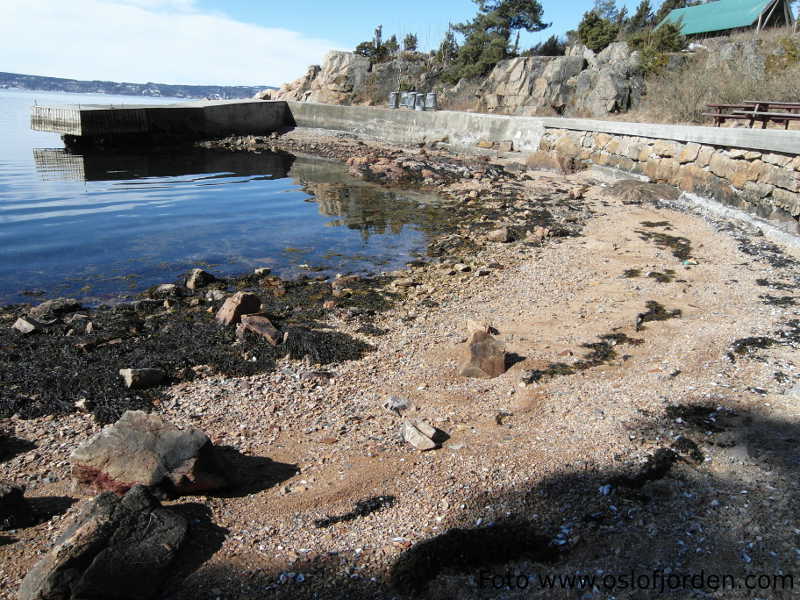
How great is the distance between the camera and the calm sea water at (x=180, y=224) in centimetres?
927

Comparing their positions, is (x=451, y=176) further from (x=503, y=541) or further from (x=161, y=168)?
(x=503, y=541)

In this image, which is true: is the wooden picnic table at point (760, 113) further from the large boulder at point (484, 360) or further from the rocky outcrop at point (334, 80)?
the rocky outcrop at point (334, 80)

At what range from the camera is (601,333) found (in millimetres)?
6215

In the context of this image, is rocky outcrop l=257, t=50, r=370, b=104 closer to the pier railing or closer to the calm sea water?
the pier railing

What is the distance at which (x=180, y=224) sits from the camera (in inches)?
498

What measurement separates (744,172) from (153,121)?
26.7m

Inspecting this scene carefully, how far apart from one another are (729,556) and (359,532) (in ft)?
6.40

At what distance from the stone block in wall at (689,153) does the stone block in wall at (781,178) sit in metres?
2.44

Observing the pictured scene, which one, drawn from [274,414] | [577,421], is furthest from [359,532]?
[577,421]

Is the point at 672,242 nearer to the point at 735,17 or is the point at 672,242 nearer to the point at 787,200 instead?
the point at 787,200

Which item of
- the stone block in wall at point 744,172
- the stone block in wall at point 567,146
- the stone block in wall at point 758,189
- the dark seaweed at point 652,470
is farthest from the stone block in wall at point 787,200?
the dark seaweed at point 652,470

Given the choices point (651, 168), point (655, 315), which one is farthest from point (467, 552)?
point (651, 168)

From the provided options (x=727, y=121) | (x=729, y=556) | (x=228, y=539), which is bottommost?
(x=228, y=539)

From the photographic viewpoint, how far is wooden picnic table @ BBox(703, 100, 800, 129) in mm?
10969
